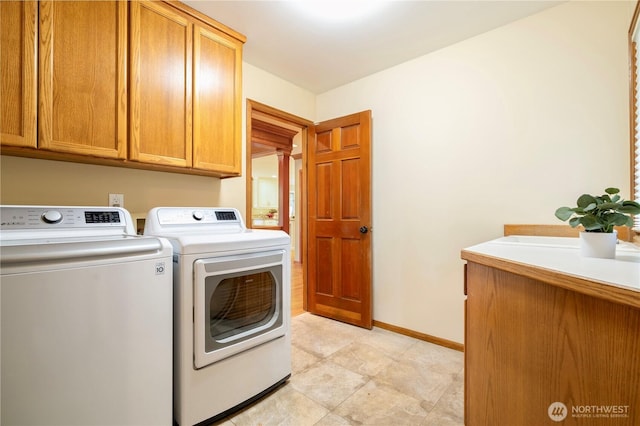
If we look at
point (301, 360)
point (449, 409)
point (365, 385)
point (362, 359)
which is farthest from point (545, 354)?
point (301, 360)

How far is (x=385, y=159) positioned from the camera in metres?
2.67

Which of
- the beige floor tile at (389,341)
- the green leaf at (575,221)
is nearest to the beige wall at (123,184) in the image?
the beige floor tile at (389,341)

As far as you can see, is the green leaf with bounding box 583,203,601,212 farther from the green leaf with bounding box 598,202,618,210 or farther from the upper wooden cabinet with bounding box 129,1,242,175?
the upper wooden cabinet with bounding box 129,1,242,175

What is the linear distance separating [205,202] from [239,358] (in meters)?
1.24

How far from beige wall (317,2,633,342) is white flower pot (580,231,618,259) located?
105cm

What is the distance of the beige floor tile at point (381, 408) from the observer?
1.47 meters

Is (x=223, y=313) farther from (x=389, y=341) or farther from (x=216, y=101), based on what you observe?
(x=389, y=341)

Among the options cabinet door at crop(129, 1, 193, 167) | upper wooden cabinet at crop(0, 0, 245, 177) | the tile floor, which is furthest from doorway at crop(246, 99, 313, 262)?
the tile floor

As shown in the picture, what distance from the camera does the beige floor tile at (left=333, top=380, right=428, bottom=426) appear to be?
147 centimetres

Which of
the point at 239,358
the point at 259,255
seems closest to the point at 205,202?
the point at 259,255

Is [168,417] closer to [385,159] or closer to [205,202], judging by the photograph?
[205,202]

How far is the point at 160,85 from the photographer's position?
1.68 meters

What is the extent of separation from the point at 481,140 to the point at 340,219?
4.66 ft

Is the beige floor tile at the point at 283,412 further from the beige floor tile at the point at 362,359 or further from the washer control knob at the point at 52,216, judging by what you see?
the washer control knob at the point at 52,216
